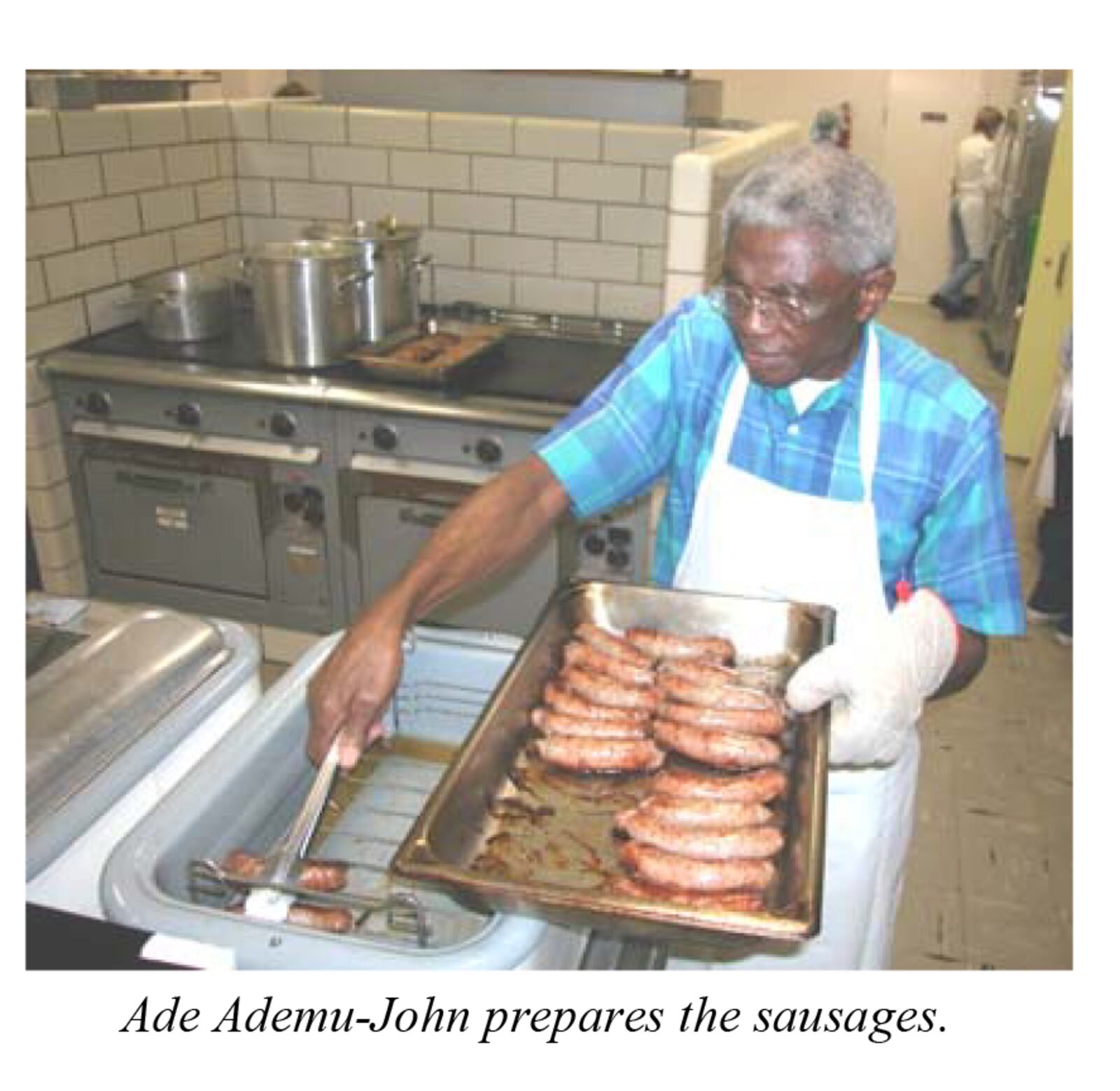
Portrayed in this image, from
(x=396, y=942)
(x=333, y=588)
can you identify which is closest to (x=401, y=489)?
(x=333, y=588)

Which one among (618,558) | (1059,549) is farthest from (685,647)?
(1059,549)

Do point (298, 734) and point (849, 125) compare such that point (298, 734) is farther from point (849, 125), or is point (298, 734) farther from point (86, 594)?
point (849, 125)

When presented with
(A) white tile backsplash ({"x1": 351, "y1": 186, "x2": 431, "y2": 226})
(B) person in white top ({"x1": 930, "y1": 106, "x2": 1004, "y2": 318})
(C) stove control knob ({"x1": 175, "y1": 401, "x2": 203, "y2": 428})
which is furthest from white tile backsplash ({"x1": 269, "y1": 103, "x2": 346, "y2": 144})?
(B) person in white top ({"x1": 930, "y1": 106, "x2": 1004, "y2": 318})

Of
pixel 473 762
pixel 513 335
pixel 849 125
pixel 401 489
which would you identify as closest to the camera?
pixel 473 762

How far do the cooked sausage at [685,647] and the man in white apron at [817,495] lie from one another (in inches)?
5.5

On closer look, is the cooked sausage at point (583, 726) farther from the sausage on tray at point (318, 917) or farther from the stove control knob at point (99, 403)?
the stove control knob at point (99, 403)

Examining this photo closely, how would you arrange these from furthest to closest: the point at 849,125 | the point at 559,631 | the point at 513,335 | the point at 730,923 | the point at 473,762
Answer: the point at 849,125
the point at 513,335
the point at 559,631
the point at 473,762
the point at 730,923

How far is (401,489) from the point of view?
3021mm

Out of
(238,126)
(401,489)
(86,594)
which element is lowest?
(86,594)

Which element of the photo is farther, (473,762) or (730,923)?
(473,762)

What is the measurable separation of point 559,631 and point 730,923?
0.68 meters

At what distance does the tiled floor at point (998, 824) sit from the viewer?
2.49 metres

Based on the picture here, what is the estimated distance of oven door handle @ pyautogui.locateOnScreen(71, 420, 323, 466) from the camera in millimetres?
3029

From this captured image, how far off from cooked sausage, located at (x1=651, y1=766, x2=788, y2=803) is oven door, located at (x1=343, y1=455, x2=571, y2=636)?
1.59 metres
